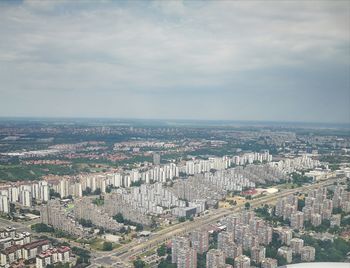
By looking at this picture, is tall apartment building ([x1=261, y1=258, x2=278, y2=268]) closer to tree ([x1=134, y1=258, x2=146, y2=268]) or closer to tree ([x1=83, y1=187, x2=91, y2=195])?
tree ([x1=134, y1=258, x2=146, y2=268])

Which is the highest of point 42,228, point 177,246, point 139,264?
point 177,246

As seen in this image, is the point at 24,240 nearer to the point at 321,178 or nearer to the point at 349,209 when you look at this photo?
the point at 349,209

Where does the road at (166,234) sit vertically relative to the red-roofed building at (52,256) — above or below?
below

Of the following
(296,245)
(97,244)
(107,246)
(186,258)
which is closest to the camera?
(186,258)

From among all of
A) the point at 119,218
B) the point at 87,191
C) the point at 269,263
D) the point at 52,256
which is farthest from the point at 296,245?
the point at 87,191


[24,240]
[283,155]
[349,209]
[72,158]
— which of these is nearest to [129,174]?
[72,158]

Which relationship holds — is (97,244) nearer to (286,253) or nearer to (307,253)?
(286,253)

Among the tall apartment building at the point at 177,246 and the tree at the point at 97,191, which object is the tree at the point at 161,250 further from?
the tree at the point at 97,191

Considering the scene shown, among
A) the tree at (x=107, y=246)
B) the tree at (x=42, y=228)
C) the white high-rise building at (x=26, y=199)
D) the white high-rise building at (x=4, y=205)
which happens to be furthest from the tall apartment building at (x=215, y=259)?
the white high-rise building at (x=26, y=199)

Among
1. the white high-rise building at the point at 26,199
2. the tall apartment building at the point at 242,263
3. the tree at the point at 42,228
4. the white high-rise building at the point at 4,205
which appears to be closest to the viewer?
the tall apartment building at the point at 242,263

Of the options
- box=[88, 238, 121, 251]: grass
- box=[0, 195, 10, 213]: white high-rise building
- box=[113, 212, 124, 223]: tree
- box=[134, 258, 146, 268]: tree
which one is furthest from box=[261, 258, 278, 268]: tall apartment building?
box=[0, 195, 10, 213]: white high-rise building

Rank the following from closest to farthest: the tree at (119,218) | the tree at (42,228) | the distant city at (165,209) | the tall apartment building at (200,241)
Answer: the distant city at (165,209)
the tall apartment building at (200,241)
the tree at (42,228)
the tree at (119,218)
